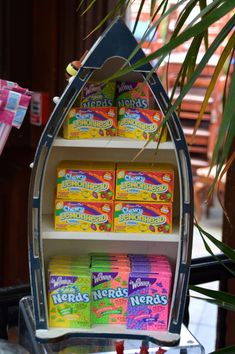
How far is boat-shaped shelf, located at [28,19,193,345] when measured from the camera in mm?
1287

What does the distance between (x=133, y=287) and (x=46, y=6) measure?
1.87 m

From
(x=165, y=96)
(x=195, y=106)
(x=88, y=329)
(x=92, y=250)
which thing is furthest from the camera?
(x=195, y=106)

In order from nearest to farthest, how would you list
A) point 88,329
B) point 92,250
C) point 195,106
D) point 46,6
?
point 88,329 < point 92,250 < point 46,6 < point 195,106

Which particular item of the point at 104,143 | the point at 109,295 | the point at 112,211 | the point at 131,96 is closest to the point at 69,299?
the point at 109,295

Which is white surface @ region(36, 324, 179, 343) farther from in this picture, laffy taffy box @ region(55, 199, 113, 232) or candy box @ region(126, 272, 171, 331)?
laffy taffy box @ region(55, 199, 113, 232)

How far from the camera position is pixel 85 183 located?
138 centimetres

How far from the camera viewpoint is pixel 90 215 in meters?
1.38

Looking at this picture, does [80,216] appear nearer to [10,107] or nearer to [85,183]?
[85,183]

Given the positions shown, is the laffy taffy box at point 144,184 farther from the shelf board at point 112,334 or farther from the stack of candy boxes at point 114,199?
the shelf board at point 112,334

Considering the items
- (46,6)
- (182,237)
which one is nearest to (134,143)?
(182,237)

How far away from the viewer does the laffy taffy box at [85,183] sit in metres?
1.37

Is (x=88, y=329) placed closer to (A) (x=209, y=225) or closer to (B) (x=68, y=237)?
(B) (x=68, y=237)

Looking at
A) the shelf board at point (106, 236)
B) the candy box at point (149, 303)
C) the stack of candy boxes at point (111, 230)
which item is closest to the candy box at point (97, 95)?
the stack of candy boxes at point (111, 230)

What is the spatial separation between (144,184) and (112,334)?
32 centimetres
